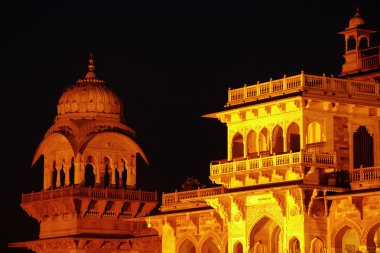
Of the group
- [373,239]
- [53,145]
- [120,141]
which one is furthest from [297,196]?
[53,145]

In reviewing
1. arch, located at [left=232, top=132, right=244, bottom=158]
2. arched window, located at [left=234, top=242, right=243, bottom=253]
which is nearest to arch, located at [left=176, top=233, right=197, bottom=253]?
arched window, located at [left=234, top=242, right=243, bottom=253]

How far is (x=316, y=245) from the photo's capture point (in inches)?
2112

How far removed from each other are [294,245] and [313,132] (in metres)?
4.39

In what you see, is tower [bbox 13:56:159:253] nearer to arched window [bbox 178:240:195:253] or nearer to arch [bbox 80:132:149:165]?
arch [bbox 80:132:149:165]

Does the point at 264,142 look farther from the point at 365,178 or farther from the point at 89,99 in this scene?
the point at 89,99

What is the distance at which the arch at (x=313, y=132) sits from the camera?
54500 millimetres

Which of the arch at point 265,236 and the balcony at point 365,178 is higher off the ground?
the balcony at point 365,178

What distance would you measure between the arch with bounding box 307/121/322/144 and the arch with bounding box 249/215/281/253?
3.43 metres

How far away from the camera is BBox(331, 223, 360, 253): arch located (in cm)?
5250

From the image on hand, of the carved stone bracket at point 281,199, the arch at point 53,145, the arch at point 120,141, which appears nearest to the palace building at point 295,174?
the carved stone bracket at point 281,199

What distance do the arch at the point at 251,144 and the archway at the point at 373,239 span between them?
6.40 metres

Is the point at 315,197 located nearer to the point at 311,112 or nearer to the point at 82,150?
the point at 311,112

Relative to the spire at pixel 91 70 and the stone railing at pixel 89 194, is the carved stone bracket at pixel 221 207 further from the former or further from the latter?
the spire at pixel 91 70

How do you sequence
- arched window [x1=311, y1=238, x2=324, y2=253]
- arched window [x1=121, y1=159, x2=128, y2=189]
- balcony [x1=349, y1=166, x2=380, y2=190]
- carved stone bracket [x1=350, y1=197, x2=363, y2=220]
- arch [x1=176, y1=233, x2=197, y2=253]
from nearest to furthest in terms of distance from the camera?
balcony [x1=349, y1=166, x2=380, y2=190], carved stone bracket [x1=350, y1=197, x2=363, y2=220], arched window [x1=311, y1=238, x2=324, y2=253], arch [x1=176, y1=233, x2=197, y2=253], arched window [x1=121, y1=159, x2=128, y2=189]
